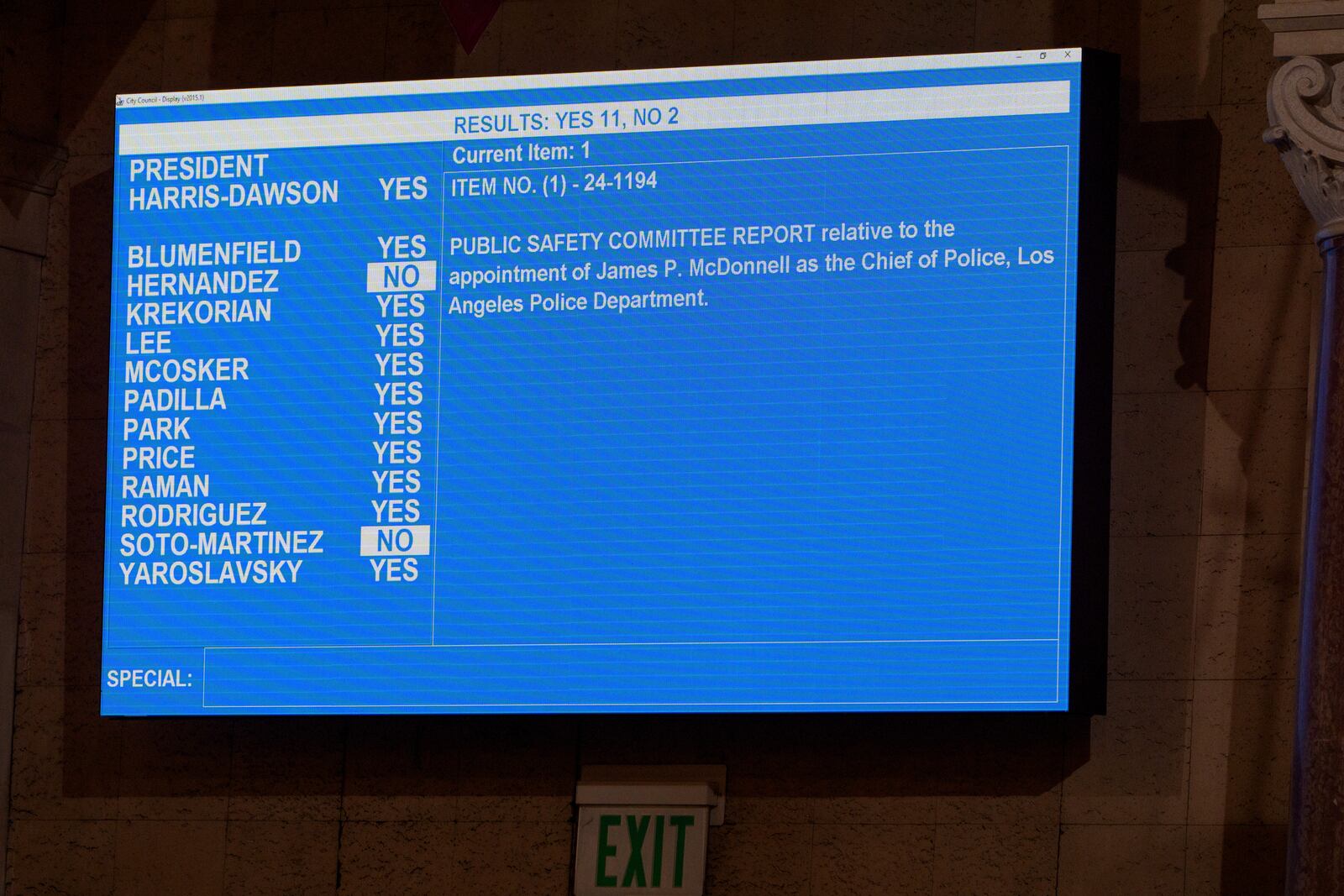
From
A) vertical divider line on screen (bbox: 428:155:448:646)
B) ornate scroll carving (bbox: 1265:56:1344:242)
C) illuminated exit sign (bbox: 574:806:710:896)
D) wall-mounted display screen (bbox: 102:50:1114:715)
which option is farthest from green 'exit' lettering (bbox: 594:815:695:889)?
ornate scroll carving (bbox: 1265:56:1344:242)

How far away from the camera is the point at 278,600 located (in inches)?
190

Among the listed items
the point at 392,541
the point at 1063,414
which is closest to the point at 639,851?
the point at 392,541

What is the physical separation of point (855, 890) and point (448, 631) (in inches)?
50.7

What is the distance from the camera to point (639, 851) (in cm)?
477

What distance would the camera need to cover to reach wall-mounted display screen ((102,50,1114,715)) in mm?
4582

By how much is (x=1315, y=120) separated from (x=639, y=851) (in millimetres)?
2513

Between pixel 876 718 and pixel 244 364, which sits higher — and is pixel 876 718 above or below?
below

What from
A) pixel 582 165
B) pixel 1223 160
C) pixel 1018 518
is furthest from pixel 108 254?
pixel 1223 160

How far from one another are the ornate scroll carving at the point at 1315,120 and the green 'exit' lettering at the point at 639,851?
226 cm

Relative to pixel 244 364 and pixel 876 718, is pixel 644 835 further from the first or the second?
pixel 244 364

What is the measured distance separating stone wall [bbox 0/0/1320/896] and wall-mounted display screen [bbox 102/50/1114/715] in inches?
9.6

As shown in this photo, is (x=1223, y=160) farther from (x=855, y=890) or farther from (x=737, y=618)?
(x=855, y=890)

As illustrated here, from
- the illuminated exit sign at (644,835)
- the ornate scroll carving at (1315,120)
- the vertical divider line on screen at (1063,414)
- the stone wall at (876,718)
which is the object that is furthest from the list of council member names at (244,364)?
the ornate scroll carving at (1315,120)

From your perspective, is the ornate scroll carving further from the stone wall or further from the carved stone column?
the stone wall
